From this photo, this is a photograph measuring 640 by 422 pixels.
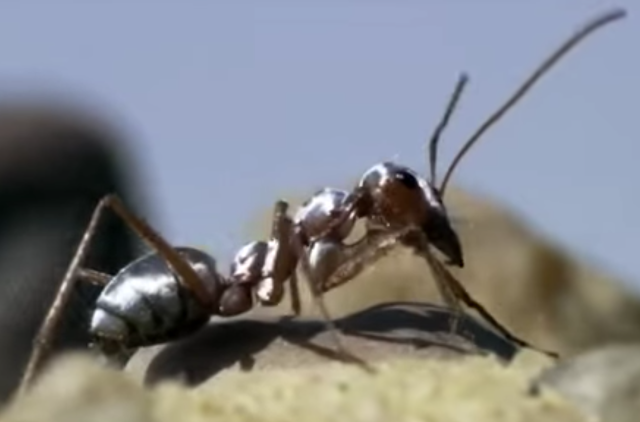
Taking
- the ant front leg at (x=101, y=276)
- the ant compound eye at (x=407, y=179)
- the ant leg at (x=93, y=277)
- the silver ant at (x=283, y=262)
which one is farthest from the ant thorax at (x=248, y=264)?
the ant compound eye at (x=407, y=179)

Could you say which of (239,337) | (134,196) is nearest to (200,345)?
(239,337)

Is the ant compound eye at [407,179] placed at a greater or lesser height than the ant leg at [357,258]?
greater

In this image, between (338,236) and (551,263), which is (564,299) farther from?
(338,236)

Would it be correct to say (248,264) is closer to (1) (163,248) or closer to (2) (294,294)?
(2) (294,294)

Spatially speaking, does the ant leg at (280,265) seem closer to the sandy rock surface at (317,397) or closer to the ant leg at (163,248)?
the ant leg at (163,248)

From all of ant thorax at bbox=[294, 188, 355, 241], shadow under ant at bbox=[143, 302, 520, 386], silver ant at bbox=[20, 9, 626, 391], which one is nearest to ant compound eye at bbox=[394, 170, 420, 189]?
silver ant at bbox=[20, 9, 626, 391]

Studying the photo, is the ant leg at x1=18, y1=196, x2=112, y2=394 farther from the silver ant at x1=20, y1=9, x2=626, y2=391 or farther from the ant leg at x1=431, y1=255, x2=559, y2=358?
the ant leg at x1=431, y1=255, x2=559, y2=358

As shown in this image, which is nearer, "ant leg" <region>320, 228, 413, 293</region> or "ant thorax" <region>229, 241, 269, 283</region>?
"ant leg" <region>320, 228, 413, 293</region>

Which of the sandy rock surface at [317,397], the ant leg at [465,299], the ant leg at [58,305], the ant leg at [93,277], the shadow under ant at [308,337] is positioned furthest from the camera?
the ant leg at [93,277]
